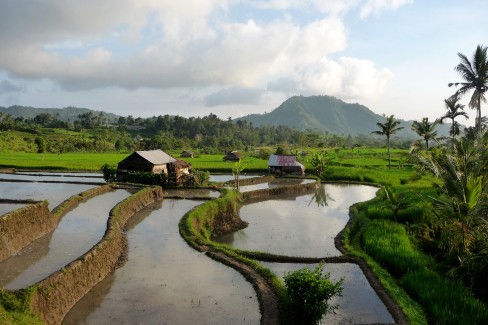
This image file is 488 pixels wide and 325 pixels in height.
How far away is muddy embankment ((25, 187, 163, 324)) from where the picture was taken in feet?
27.7

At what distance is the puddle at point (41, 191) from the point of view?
21.6 m

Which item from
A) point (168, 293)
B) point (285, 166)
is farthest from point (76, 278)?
point (285, 166)

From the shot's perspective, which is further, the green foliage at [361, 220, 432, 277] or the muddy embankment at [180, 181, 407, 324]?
the green foliage at [361, 220, 432, 277]

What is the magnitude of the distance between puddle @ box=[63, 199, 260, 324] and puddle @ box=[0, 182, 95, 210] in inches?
378

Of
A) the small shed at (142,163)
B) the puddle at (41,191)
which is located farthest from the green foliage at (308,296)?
the small shed at (142,163)

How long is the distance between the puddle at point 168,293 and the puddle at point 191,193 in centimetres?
983

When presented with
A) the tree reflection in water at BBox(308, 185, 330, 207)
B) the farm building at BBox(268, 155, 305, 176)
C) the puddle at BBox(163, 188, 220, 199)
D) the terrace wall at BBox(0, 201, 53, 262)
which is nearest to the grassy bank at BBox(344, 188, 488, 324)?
the tree reflection in water at BBox(308, 185, 330, 207)

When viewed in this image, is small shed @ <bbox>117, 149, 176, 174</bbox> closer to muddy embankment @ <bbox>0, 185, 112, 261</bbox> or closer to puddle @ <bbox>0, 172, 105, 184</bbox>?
puddle @ <bbox>0, 172, 105, 184</bbox>

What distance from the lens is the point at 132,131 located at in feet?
362

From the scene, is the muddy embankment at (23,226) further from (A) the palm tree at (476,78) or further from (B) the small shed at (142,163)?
(A) the palm tree at (476,78)

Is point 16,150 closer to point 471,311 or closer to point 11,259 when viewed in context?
point 11,259

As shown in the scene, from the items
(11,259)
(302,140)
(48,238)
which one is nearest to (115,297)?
(11,259)

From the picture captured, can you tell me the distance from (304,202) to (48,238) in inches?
616

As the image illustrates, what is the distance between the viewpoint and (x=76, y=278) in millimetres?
9852
